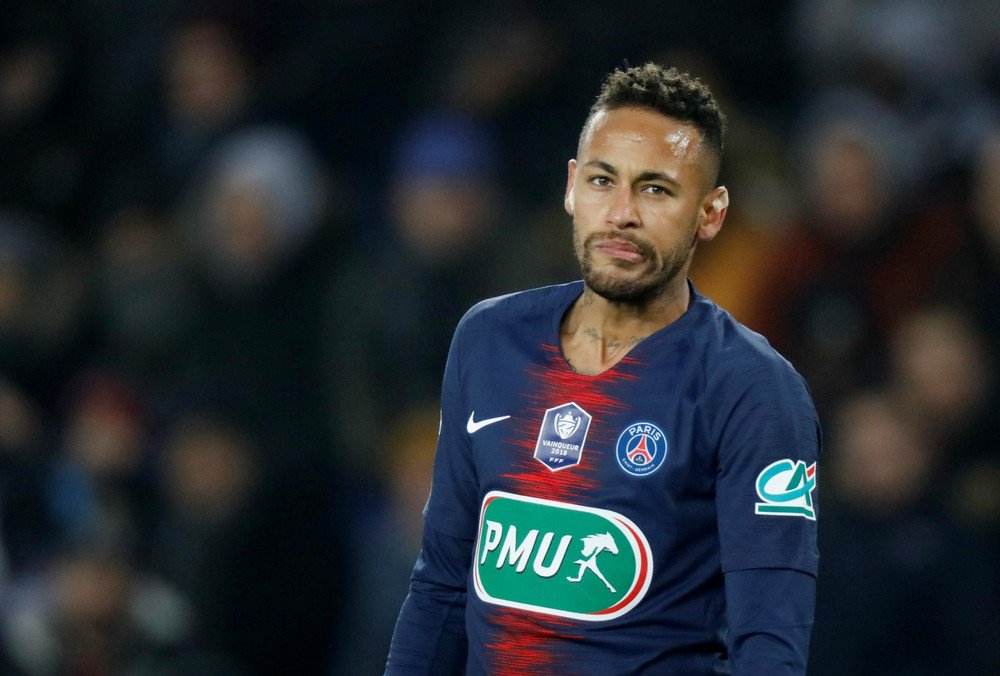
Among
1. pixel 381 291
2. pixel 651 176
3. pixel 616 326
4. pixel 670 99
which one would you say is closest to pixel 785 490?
pixel 616 326

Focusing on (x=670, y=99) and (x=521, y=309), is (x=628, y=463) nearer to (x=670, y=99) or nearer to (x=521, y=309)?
(x=521, y=309)

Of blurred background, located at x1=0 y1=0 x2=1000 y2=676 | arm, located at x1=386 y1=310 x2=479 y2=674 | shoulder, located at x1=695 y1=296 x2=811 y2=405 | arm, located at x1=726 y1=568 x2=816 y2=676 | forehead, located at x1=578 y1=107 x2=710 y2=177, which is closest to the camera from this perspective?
arm, located at x1=726 y1=568 x2=816 y2=676

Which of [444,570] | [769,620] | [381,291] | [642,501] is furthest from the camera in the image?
[381,291]

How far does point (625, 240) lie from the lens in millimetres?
1991

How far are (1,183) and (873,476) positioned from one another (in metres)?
3.78

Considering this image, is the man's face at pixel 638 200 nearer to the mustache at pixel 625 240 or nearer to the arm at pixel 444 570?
the mustache at pixel 625 240

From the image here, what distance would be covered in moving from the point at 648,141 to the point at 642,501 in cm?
53

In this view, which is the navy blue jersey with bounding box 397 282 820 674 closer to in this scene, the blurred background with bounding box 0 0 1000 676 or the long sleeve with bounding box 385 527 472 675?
the long sleeve with bounding box 385 527 472 675

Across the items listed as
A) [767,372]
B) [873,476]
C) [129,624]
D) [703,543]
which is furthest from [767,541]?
[129,624]

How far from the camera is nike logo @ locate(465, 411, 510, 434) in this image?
2.08 metres

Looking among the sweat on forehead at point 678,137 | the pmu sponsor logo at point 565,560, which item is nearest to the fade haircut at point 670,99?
the sweat on forehead at point 678,137

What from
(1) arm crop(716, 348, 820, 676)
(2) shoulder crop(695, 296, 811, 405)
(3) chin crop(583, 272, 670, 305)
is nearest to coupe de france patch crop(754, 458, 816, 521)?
(1) arm crop(716, 348, 820, 676)

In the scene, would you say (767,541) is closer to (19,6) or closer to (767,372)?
(767,372)

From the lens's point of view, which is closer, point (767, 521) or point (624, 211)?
point (767, 521)
